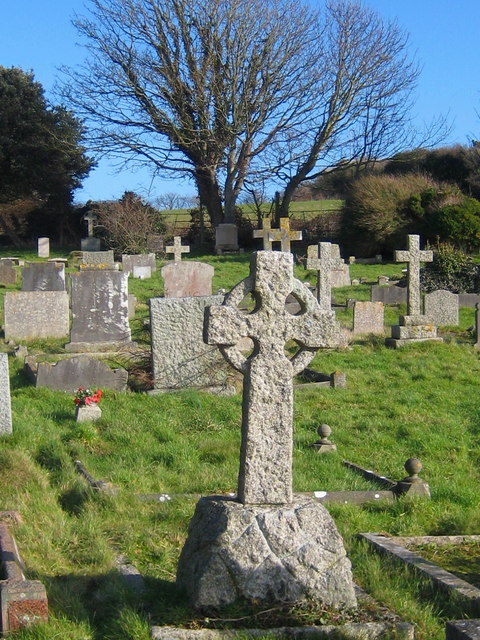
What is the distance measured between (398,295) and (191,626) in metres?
17.7

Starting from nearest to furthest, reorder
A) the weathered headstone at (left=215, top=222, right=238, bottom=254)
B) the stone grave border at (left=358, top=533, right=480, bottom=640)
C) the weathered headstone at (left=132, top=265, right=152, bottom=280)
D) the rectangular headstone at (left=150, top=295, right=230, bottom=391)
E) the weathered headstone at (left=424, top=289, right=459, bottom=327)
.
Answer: the stone grave border at (left=358, top=533, right=480, bottom=640)
the rectangular headstone at (left=150, top=295, right=230, bottom=391)
the weathered headstone at (left=424, top=289, right=459, bottom=327)
the weathered headstone at (left=132, top=265, right=152, bottom=280)
the weathered headstone at (left=215, top=222, right=238, bottom=254)

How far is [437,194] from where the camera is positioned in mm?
32781

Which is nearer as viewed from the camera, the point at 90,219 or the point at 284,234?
the point at 284,234

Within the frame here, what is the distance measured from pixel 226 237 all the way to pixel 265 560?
33.7 meters

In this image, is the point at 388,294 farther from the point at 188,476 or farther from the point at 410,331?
the point at 188,476

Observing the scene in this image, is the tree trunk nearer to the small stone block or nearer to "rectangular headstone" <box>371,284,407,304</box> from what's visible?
"rectangular headstone" <box>371,284,407,304</box>

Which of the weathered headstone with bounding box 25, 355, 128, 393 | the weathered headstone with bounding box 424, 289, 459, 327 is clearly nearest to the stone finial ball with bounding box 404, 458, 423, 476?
the weathered headstone with bounding box 25, 355, 128, 393

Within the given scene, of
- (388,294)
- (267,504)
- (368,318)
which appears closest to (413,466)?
(267,504)

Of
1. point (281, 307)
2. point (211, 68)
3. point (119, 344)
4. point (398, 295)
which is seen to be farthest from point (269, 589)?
point (211, 68)

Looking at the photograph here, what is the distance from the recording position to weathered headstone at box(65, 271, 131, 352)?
1530 cm

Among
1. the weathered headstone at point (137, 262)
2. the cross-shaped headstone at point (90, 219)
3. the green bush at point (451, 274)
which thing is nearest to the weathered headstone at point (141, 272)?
the weathered headstone at point (137, 262)

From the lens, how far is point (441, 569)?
19.4 ft

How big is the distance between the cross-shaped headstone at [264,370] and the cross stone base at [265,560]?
193 millimetres

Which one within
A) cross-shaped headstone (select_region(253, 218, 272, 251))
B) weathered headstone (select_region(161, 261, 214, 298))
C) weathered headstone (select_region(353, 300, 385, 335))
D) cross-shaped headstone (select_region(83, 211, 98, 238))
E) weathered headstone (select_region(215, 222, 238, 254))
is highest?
cross-shaped headstone (select_region(83, 211, 98, 238))
